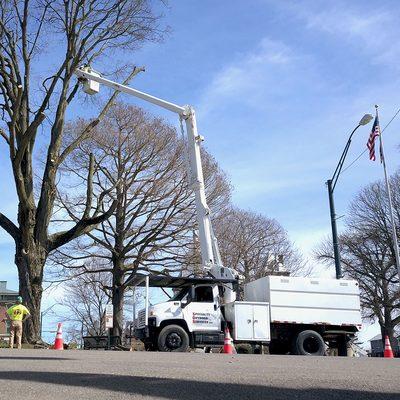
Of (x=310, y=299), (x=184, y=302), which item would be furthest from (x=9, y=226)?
(x=310, y=299)

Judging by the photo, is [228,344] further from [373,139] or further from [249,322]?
[373,139]

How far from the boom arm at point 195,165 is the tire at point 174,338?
244cm

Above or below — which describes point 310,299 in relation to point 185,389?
above

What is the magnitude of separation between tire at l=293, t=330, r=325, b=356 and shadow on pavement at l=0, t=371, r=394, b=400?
11.1 metres

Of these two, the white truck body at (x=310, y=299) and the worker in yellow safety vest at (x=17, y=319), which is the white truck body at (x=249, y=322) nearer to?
the white truck body at (x=310, y=299)

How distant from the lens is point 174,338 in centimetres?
1600

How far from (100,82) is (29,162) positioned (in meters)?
4.02

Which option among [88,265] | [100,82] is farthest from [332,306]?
[88,265]

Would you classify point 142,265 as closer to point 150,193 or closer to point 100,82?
point 150,193

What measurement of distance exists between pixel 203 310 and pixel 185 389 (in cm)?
1067

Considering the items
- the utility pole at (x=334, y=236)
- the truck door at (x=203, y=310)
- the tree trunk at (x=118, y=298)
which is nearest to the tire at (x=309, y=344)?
the truck door at (x=203, y=310)

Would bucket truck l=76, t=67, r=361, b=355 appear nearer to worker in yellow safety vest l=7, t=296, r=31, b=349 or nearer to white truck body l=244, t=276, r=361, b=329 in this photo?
white truck body l=244, t=276, r=361, b=329

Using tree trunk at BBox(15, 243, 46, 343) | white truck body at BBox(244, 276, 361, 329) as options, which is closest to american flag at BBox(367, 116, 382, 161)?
white truck body at BBox(244, 276, 361, 329)

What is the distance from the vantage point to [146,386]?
6.09 m
